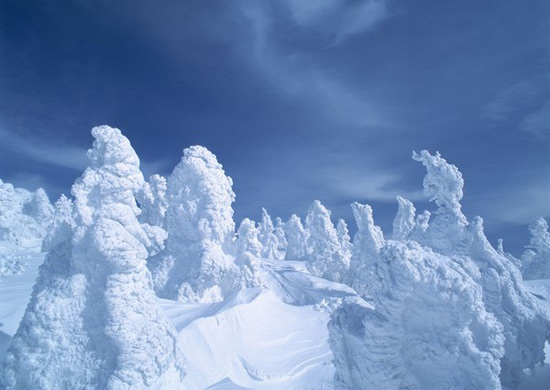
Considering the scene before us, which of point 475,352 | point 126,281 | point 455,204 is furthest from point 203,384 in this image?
point 455,204

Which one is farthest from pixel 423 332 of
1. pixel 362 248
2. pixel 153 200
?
pixel 153 200

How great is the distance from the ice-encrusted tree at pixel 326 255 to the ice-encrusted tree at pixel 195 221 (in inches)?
594

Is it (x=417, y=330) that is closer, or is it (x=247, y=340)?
(x=417, y=330)

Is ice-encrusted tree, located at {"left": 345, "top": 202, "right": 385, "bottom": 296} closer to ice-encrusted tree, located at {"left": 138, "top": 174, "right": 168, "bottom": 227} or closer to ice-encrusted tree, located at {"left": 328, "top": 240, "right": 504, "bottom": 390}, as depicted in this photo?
ice-encrusted tree, located at {"left": 138, "top": 174, "right": 168, "bottom": 227}

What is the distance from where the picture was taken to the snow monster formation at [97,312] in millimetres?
8203

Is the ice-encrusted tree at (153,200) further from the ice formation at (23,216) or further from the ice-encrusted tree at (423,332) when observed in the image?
the ice-encrusted tree at (423,332)

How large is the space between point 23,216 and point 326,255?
40.1 metres

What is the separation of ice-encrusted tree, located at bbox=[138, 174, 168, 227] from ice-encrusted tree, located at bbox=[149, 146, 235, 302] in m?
9.94

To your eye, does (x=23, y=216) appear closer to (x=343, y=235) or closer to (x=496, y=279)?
(x=343, y=235)

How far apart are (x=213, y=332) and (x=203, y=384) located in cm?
262

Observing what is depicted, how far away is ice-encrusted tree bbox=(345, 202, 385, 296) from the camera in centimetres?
3362

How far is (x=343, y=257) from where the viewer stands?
128 ft

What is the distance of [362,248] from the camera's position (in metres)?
37.2

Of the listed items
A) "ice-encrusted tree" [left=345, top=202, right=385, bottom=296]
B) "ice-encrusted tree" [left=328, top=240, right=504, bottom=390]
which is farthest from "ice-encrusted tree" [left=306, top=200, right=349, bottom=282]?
"ice-encrusted tree" [left=328, top=240, right=504, bottom=390]
